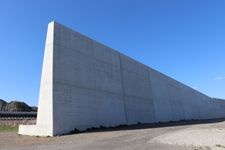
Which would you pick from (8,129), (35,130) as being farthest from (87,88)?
(8,129)

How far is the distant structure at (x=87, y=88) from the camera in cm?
1725

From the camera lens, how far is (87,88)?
20.6 metres

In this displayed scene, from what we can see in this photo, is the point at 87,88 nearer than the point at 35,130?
No

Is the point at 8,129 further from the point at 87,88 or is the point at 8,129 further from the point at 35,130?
the point at 87,88

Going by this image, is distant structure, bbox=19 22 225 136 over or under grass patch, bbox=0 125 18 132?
over

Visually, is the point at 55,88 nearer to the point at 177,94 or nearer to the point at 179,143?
the point at 179,143

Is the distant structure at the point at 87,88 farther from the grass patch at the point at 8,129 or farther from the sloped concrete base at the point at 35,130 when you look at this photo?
the grass patch at the point at 8,129

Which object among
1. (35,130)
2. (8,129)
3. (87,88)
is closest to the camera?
(35,130)

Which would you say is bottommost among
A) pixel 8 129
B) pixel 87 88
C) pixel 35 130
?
pixel 35 130

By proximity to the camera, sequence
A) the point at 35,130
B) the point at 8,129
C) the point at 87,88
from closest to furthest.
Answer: the point at 35,130
the point at 87,88
the point at 8,129

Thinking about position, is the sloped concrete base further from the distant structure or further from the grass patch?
the grass patch

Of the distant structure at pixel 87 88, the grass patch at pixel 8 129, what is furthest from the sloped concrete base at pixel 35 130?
the grass patch at pixel 8 129

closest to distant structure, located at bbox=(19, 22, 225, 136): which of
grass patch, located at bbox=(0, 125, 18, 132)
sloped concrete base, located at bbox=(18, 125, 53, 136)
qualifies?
sloped concrete base, located at bbox=(18, 125, 53, 136)

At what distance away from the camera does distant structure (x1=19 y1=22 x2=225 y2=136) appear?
17250 mm
